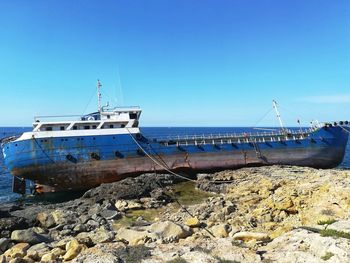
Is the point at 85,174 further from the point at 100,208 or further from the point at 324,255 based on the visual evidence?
the point at 324,255

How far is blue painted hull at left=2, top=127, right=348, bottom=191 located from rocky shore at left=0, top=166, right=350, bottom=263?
245 cm

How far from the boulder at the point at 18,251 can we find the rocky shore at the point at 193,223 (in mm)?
37

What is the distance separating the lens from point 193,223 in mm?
18344

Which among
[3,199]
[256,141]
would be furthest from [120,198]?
[256,141]

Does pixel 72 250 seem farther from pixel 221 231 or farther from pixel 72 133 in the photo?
pixel 72 133

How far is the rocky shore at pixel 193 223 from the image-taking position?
1101cm

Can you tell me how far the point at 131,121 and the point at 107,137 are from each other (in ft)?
11.0

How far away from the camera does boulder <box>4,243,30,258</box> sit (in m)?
13.8

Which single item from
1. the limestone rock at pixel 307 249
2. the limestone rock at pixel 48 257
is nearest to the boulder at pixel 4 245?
the limestone rock at pixel 48 257

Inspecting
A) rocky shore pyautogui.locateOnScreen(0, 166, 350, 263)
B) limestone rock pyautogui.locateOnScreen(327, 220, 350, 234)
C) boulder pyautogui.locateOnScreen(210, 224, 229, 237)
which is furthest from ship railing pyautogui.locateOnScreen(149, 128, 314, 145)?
limestone rock pyautogui.locateOnScreen(327, 220, 350, 234)

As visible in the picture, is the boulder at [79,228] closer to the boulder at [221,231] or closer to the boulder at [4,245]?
the boulder at [4,245]

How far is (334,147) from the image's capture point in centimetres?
4344

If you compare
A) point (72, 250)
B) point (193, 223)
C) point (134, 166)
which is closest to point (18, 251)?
point (72, 250)

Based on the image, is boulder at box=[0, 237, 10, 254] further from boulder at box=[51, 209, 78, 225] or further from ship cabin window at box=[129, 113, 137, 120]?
ship cabin window at box=[129, 113, 137, 120]
